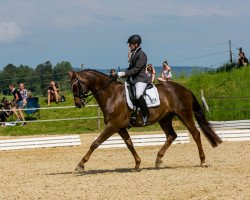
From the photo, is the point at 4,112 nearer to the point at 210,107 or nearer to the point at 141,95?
the point at 210,107

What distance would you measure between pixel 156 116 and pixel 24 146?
6.99m

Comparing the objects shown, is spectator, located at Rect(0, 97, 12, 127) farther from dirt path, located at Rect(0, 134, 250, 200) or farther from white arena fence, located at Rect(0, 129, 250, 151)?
dirt path, located at Rect(0, 134, 250, 200)

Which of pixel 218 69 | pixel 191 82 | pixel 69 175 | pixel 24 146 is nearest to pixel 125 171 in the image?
pixel 69 175

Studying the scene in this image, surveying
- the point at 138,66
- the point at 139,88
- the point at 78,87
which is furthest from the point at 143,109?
the point at 78,87

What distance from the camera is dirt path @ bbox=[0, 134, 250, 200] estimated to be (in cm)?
896

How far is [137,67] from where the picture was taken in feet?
37.4

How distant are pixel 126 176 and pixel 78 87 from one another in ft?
6.53

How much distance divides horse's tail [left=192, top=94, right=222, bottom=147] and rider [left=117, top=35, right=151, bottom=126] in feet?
4.88

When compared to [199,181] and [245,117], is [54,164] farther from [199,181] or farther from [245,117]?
[245,117]

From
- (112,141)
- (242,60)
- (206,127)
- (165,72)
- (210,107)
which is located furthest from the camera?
(242,60)

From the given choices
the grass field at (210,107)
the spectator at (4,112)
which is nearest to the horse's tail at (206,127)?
the grass field at (210,107)

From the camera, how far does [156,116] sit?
39.1 ft

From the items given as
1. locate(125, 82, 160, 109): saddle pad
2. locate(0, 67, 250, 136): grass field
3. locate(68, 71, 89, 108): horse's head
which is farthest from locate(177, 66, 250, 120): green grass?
locate(68, 71, 89, 108): horse's head

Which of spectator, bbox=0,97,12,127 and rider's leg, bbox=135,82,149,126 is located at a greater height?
rider's leg, bbox=135,82,149,126
